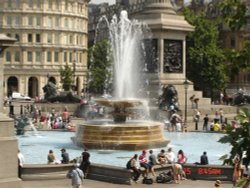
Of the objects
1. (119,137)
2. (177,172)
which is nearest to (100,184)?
(177,172)

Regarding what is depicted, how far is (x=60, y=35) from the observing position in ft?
371

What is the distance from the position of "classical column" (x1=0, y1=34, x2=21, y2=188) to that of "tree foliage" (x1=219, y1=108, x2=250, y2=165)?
951 cm

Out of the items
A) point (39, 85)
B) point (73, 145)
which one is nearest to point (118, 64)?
point (73, 145)

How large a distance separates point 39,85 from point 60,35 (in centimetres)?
1039

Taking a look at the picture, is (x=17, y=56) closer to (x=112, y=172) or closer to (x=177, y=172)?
(x=112, y=172)

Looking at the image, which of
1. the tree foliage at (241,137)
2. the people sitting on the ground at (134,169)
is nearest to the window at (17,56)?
the people sitting on the ground at (134,169)

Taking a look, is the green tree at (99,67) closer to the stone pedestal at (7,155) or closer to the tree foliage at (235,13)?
the stone pedestal at (7,155)

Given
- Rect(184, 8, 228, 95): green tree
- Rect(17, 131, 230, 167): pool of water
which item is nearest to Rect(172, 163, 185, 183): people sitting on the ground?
Rect(17, 131, 230, 167): pool of water

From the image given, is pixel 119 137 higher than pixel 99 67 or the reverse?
the reverse

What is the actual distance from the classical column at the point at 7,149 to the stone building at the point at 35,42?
91990mm

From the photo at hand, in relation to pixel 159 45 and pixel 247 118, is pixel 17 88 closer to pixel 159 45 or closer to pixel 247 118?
pixel 159 45

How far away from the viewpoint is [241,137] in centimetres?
744

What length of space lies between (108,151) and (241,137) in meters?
20.3

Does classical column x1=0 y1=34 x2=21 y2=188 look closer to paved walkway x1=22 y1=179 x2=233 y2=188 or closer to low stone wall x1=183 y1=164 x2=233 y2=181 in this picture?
paved walkway x1=22 y1=179 x2=233 y2=188
